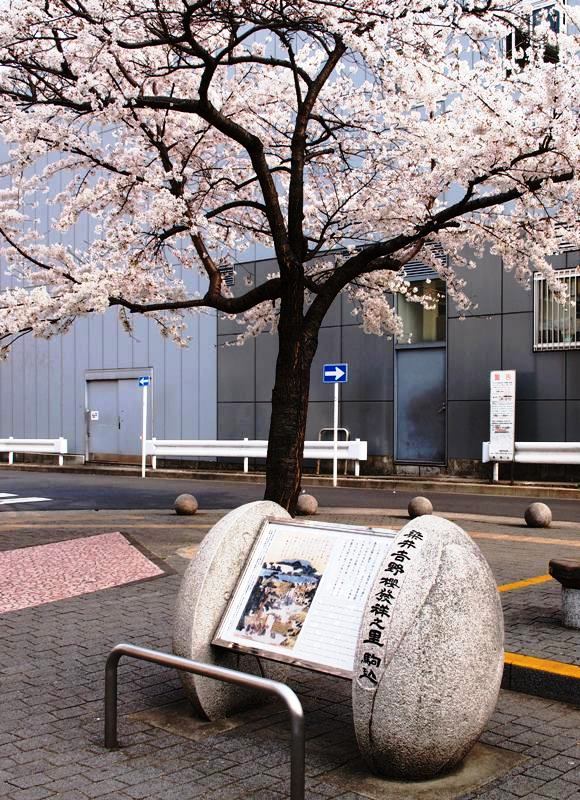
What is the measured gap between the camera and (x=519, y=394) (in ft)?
67.8

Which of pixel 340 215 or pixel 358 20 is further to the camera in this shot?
pixel 340 215

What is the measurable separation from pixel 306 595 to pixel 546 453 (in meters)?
15.5

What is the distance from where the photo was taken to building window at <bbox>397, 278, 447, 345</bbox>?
22.3 metres

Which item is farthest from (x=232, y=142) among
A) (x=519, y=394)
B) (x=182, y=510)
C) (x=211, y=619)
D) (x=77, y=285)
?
(x=211, y=619)

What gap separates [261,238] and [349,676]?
40.3 ft

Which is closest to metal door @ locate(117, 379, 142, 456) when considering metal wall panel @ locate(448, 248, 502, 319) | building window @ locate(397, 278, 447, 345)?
building window @ locate(397, 278, 447, 345)

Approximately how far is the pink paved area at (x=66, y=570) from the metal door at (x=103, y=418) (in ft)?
60.7

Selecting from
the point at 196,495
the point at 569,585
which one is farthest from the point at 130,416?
the point at 569,585

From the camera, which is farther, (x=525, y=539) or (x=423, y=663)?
(x=525, y=539)

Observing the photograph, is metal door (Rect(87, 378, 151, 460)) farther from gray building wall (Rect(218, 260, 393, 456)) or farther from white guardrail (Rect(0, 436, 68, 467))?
gray building wall (Rect(218, 260, 393, 456))

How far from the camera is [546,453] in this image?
1956cm

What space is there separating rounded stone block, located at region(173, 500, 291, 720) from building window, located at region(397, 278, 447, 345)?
17.0 meters

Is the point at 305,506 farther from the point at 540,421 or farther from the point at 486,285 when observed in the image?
the point at 486,285

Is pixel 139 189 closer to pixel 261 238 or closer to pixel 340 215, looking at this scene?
pixel 261 238
